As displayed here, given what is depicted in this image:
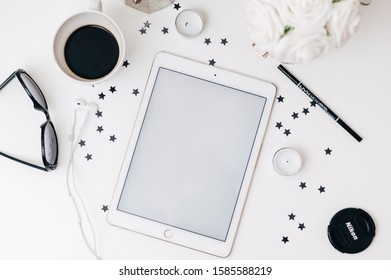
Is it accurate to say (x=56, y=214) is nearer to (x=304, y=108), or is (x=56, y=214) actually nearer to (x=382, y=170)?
(x=304, y=108)

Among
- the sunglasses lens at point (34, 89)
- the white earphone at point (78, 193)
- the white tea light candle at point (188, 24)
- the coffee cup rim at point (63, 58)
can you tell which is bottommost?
the white earphone at point (78, 193)

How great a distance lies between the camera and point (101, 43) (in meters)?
0.76

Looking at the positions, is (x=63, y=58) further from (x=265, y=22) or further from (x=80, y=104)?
(x=265, y=22)

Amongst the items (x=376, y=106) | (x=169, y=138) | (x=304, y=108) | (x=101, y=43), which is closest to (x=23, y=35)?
(x=101, y=43)

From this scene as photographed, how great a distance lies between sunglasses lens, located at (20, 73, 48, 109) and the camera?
2.51 ft

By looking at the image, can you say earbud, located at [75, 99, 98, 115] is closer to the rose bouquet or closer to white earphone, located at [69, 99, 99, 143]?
white earphone, located at [69, 99, 99, 143]

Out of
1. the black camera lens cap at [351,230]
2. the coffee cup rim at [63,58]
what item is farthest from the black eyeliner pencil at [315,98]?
the coffee cup rim at [63,58]

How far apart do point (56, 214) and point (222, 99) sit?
0.35m

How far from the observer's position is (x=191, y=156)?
0.79m

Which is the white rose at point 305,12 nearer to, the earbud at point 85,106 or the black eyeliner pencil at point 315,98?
the black eyeliner pencil at point 315,98

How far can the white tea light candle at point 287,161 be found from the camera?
78cm

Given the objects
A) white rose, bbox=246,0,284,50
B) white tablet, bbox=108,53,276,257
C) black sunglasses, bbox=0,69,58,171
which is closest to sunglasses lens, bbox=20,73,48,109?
black sunglasses, bbox=0,69,58,171

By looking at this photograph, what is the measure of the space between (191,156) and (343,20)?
339mm

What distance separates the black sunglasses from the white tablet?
0.40 feet
